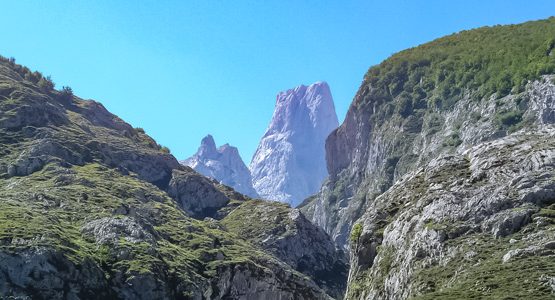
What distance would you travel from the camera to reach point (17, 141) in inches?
4909

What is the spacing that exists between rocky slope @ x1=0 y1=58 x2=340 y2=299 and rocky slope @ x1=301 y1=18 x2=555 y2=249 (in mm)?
34648

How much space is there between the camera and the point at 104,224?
3465 inches

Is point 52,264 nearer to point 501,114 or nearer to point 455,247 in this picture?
point 455,247

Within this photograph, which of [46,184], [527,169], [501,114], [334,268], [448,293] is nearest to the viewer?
[448,293]

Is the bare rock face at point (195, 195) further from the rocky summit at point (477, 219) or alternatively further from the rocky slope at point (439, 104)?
the rocky summit at point (477, 219)

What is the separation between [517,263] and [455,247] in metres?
6.95

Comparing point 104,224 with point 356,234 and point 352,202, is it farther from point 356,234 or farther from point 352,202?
point 352,202

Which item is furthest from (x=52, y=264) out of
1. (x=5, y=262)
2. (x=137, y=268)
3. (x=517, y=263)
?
(x=517, y=263)

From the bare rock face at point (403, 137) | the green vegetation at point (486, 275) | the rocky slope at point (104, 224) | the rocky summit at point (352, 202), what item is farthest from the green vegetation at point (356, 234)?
the bare rock face at point (403, 137)

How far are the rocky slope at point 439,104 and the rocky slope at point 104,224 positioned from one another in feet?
114

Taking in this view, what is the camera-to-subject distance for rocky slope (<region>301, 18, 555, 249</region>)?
12031cm

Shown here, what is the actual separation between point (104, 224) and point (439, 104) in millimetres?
89182

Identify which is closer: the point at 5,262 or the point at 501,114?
the point at 5,262

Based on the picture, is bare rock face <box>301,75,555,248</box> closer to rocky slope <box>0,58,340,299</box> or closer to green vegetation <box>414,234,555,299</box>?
rocky slope <box>0,58,340,299</box>
